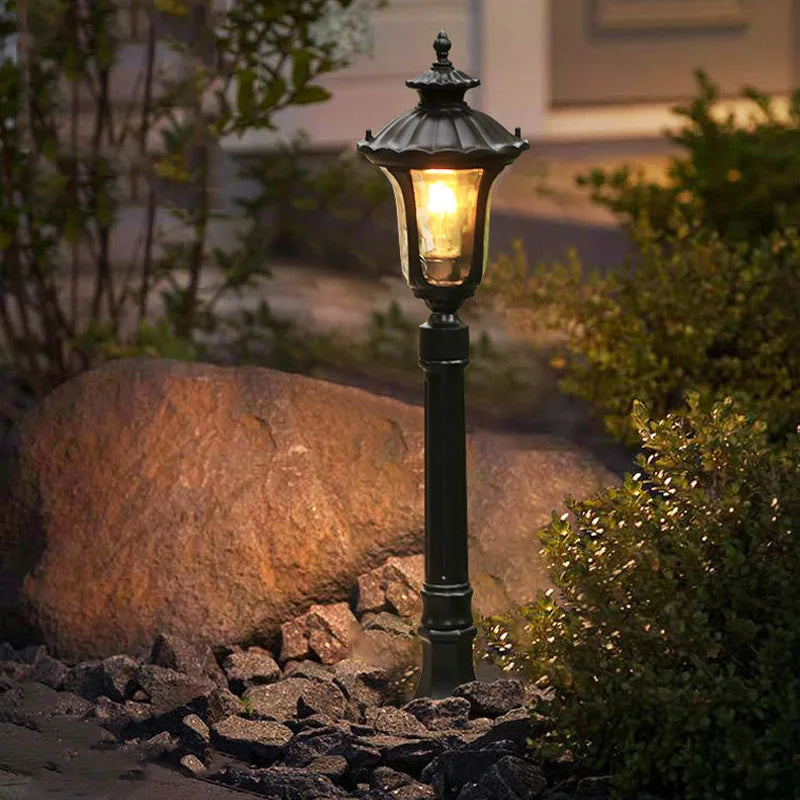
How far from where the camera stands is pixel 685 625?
346 centimetres

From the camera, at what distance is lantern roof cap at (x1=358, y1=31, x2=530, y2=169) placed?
13.6 ft

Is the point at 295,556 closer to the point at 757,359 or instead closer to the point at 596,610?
the point at 596,610

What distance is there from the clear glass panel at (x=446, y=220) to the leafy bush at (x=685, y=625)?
691mm

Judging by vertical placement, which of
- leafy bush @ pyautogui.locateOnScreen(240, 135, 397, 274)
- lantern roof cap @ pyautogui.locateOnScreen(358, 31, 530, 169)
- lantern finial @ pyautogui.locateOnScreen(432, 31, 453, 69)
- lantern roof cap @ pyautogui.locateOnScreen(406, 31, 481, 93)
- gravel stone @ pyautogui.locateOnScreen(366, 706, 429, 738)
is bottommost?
gravel stone @ pyautogui.locateOnScreen(366, 706, 429, 738)

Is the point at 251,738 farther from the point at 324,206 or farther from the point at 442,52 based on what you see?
the point at 324,206

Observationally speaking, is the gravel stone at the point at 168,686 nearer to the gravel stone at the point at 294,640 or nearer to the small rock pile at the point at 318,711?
the small rock pile at the point at 318,711

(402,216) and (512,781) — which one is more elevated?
(402,216)

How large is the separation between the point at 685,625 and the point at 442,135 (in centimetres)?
141

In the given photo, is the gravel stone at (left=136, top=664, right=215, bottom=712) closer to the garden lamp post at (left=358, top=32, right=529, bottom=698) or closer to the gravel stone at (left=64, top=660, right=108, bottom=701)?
the gravel stone at (left=64, top=660, right=108, bottom=701)

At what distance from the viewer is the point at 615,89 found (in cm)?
1043

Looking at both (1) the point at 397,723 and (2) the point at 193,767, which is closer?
(2) the point at 193,767

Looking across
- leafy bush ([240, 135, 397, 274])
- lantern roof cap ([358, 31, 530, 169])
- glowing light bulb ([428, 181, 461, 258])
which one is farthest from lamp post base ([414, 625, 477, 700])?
leafy bush ([240, 135, 397, 274])

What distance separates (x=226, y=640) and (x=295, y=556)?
32cm

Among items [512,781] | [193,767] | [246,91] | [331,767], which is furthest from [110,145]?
[512,781]
